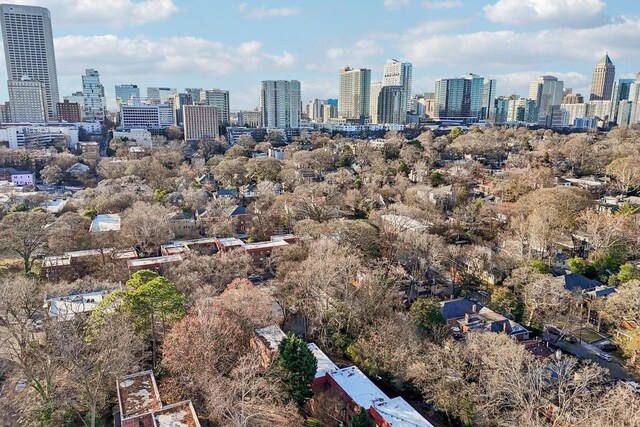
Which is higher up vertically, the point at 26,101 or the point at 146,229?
the point at 26,101

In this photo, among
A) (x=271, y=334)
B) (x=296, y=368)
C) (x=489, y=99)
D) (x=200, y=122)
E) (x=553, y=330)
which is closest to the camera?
(x=296, y=368)

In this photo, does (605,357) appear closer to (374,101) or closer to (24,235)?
(24,235)

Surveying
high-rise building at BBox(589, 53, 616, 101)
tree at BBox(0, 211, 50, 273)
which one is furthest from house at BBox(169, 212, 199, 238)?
high-rise building at BBox(589, 53, 616, 101)

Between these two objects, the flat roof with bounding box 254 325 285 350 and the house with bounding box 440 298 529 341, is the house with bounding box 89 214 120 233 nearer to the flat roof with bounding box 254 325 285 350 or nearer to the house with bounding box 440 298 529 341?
the flat roof with bounding box 254 325 285 350

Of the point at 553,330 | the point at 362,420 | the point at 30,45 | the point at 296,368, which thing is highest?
the point at 30,45

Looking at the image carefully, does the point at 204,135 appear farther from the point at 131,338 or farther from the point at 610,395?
the point at 610,395

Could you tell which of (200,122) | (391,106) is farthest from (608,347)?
(391,106)

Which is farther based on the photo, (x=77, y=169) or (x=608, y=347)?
(x=77, y=169)

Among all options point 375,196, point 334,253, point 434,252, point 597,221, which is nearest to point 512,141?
point 375,196
